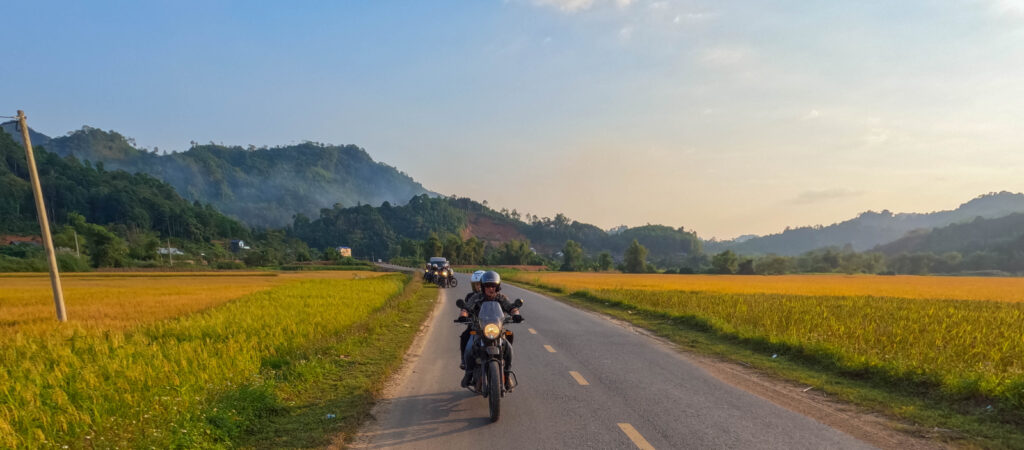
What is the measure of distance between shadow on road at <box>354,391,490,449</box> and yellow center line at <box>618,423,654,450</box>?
1.69 metres

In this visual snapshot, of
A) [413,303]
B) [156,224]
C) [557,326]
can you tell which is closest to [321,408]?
[557,326]

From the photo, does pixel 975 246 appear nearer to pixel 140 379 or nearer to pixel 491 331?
pixel 491 331

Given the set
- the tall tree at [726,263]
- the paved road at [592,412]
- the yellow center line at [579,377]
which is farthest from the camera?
the tall tree at [726,263]

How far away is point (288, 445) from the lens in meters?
5.51

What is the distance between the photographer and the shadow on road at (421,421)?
565 centimetres

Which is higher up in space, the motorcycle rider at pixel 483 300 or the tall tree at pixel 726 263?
the motorcycle rider at pixel 483 300

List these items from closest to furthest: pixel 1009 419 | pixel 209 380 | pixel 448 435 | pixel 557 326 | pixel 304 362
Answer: pixel 448 435 < pixel 1009 419 < pixel 209 380 < pixel 304 362 < pixel 557 326

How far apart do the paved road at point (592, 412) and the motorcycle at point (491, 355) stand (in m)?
0.29

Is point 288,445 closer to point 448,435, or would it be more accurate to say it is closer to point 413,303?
point 448,435

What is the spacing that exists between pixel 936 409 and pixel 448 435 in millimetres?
6844

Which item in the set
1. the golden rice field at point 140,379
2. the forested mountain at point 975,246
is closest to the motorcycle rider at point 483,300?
the golden rice field at point 140,379

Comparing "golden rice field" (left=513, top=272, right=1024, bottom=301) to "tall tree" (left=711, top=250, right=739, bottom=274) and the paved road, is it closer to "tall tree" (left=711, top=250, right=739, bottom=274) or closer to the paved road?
the paved road

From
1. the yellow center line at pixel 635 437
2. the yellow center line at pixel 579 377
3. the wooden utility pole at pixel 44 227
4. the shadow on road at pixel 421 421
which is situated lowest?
the yellow center line at pixel 579 377

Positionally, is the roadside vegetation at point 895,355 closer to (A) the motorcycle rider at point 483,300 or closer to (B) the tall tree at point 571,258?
(A) the motorcycle rider at point 483,300
